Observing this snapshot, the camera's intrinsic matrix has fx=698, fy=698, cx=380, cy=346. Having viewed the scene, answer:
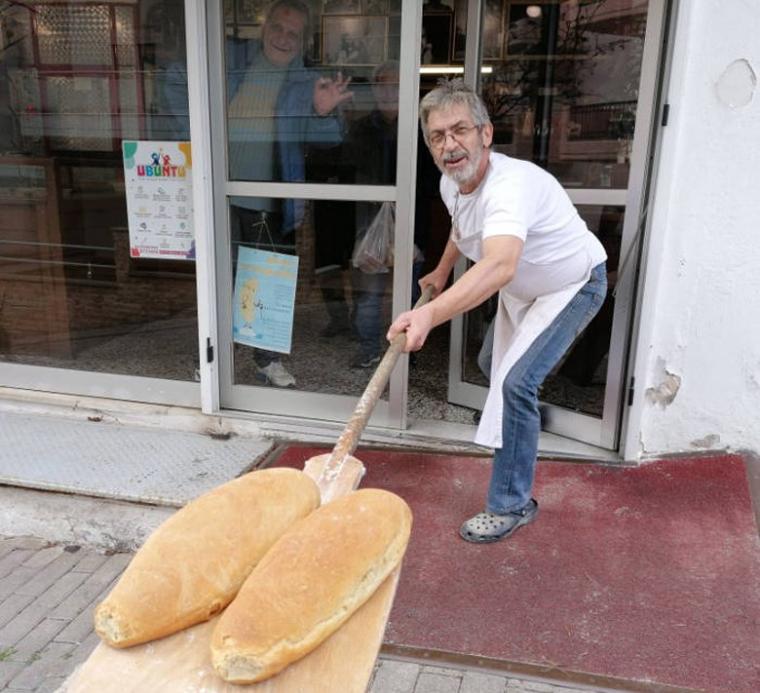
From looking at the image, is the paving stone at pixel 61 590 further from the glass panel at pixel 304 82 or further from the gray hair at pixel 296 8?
the gray hair at pixel 296 8

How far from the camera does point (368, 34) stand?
3391 millimetres

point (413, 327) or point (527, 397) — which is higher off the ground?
point (413, 327)

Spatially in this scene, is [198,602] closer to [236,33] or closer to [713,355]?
[713,355]

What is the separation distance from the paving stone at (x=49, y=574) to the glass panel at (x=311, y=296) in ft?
4.21

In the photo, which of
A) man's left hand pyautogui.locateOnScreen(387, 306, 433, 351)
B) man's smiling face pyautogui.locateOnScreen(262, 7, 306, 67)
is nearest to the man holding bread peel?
man's left hand pyautogui.locateOnScreen(387, 306, 433, 351)

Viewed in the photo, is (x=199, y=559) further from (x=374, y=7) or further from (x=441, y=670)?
(x=374, y=7)

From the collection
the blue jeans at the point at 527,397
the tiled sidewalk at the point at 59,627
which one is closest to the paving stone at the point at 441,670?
the tiled sidewalk at the point at 59,627

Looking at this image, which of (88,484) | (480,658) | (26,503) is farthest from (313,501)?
(26,503)

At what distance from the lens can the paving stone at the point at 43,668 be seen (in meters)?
2.43

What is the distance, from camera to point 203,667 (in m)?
1.20

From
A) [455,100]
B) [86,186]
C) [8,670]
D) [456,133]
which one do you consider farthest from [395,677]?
[86,186]

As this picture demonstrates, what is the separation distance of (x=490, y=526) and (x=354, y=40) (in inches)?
94.2

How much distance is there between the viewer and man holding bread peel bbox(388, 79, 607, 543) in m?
2.44

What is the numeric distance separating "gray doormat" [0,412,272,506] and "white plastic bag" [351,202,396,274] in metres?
1.11
